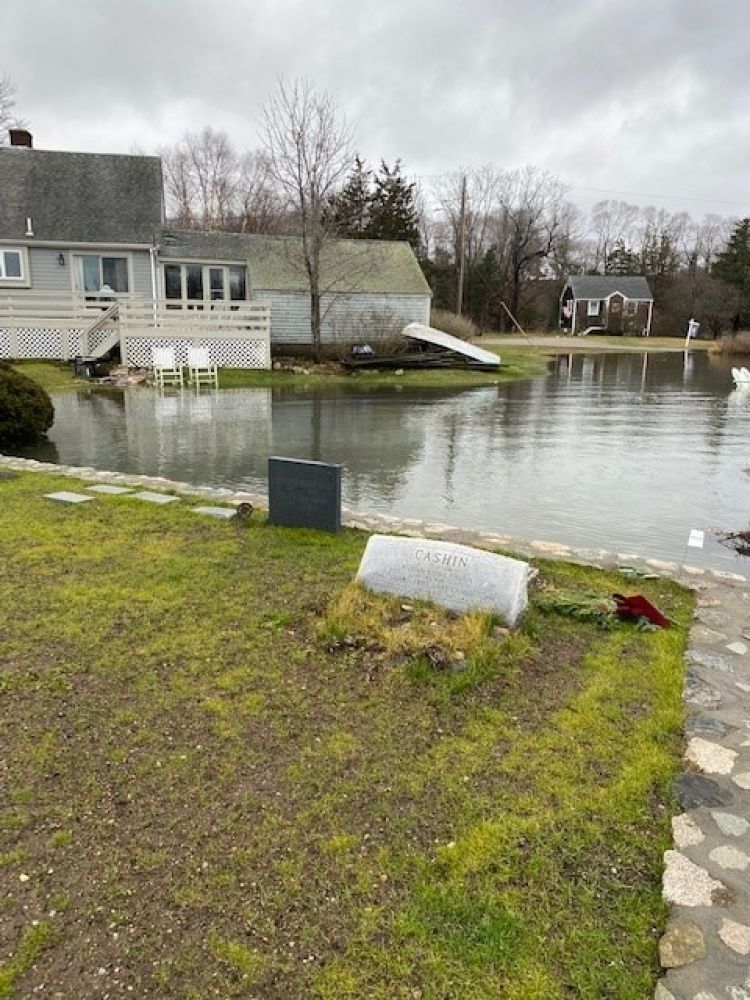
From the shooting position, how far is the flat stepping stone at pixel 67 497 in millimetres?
6906

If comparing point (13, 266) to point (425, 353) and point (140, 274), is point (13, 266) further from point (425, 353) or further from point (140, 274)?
point (425, 353)

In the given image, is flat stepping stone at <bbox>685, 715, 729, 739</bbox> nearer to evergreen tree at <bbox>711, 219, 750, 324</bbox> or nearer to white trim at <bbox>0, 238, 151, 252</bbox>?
white trim at <bbox>0, 238, 151, 252</bbox>

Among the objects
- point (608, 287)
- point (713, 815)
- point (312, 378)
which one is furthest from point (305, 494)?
point (608, 287)

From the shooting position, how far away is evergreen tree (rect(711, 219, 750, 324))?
169 feet

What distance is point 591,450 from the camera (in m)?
11.7

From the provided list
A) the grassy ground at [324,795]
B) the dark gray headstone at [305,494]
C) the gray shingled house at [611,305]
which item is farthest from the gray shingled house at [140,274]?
the gray shingled house at [611,305]

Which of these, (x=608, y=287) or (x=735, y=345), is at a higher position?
(x=608, y=287)

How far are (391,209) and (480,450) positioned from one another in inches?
1340

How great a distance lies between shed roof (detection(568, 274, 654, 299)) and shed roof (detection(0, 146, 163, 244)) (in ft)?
126

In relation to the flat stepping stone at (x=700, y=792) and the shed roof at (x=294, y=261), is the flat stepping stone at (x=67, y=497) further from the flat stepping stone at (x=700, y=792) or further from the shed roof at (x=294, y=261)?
the shed roof at (x=294, y=261)

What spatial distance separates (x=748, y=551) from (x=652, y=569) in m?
1.84

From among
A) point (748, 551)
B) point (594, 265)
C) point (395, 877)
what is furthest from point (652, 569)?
point (594, 265)

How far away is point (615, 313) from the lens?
179ft

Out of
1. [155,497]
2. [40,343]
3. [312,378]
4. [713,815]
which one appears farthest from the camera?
[312,378]
